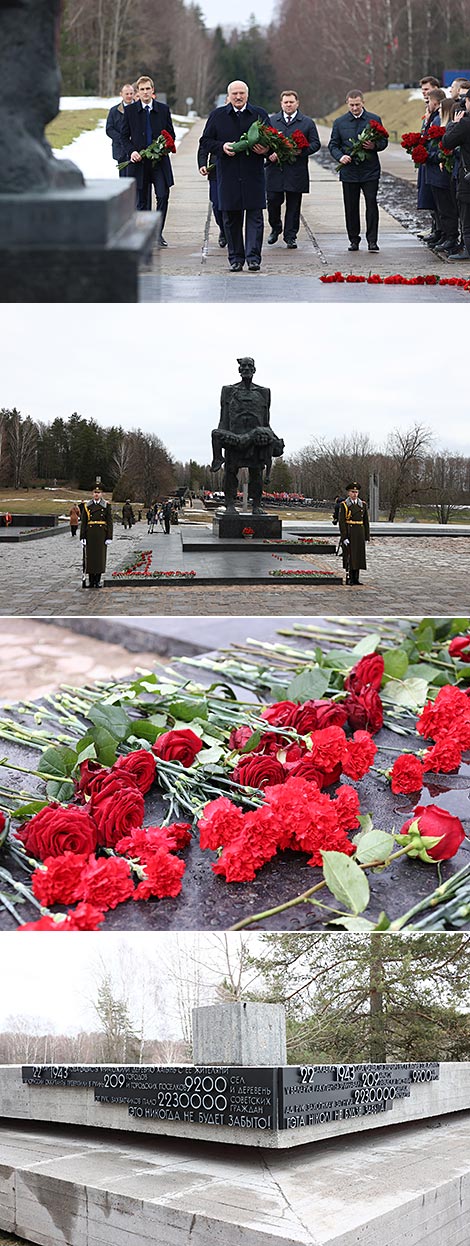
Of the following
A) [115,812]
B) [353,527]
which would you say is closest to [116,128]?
[353,527]

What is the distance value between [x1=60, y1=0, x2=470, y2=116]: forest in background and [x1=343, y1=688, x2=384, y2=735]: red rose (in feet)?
16.0

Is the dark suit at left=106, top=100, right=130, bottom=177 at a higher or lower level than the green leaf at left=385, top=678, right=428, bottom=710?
higher

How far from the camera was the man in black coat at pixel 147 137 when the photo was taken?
7.79 meters

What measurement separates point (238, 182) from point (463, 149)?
170 centimetres

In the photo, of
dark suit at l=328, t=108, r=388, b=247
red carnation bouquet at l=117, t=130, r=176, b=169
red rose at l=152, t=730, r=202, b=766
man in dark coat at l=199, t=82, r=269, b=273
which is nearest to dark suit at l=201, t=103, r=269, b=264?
man in dark coat at l=199, t=82, r=269, b=273

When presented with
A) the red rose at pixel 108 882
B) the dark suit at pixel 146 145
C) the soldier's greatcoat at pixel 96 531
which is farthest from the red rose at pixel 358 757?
the dark suit at pixel 146 145

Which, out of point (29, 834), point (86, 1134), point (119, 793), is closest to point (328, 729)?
point (119, 793)

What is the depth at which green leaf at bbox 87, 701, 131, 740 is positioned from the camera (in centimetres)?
378

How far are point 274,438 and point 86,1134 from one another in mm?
4927

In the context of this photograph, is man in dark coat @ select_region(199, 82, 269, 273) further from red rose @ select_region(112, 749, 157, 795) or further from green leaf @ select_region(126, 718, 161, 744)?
red rose @ select_region(112, 749, 157, 795)

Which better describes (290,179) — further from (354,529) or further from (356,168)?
(354,529)

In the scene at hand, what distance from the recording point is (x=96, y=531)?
8023 millimetres

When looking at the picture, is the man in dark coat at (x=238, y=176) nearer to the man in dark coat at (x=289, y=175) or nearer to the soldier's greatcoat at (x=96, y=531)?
the man in dark coat at (x=289, y=175)

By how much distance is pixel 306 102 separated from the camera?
8.13 meters
